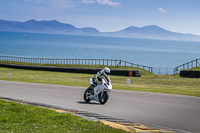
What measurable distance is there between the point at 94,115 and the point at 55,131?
3359 mm

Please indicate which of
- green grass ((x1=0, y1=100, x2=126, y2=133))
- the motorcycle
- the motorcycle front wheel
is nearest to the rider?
the motorcycle

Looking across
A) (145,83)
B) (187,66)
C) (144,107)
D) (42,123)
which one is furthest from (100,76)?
(187,66)

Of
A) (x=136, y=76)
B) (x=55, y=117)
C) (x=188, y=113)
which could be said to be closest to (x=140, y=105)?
(x=188, y=113)

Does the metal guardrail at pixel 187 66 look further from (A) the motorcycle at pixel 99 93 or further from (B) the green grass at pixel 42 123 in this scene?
(B) the green grass at pixel 42 123

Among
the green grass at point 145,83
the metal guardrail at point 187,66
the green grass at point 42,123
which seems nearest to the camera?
the green grass at point 42,123

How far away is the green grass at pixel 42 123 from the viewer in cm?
939

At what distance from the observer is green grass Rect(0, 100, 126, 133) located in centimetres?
939

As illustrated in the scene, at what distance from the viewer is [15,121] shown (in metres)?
10.6

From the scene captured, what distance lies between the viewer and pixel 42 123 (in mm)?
10367

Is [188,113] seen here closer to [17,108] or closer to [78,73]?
[17,108]

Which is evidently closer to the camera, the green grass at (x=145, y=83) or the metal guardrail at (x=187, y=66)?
the green grass at (x=145, y=83)

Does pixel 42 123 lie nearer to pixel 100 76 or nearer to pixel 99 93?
pixel 100 76

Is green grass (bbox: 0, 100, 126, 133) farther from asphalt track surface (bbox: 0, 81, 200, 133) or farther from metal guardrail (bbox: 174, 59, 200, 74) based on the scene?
metal guardrail (bbox: 174, 59, 200, 74)

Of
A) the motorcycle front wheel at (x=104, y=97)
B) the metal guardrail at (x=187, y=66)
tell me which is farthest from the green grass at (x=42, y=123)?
the metal guardrail at (x=187, y=66)
